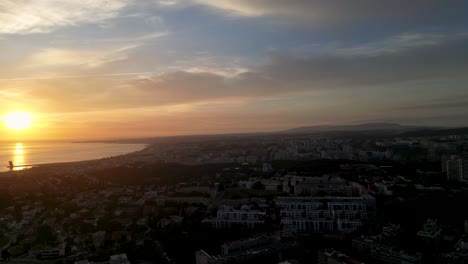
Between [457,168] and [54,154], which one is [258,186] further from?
[54,154]

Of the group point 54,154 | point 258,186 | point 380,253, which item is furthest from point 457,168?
point 54,154

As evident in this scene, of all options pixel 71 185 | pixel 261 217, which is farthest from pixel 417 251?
pixel 71 185

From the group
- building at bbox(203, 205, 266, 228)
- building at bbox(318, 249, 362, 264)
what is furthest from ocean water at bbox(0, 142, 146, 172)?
building at bbox(318, 249, 362, 264)

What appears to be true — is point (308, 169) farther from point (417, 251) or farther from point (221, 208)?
point (417, 251)

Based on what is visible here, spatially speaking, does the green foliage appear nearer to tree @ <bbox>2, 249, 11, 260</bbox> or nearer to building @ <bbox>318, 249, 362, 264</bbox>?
tree @ <bbox>2, 249, 11, 260</bbox>

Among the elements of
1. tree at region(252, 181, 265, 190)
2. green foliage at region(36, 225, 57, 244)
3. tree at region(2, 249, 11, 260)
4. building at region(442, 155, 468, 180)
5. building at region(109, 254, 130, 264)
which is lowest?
tree at region(2, 249, 11, 260)
